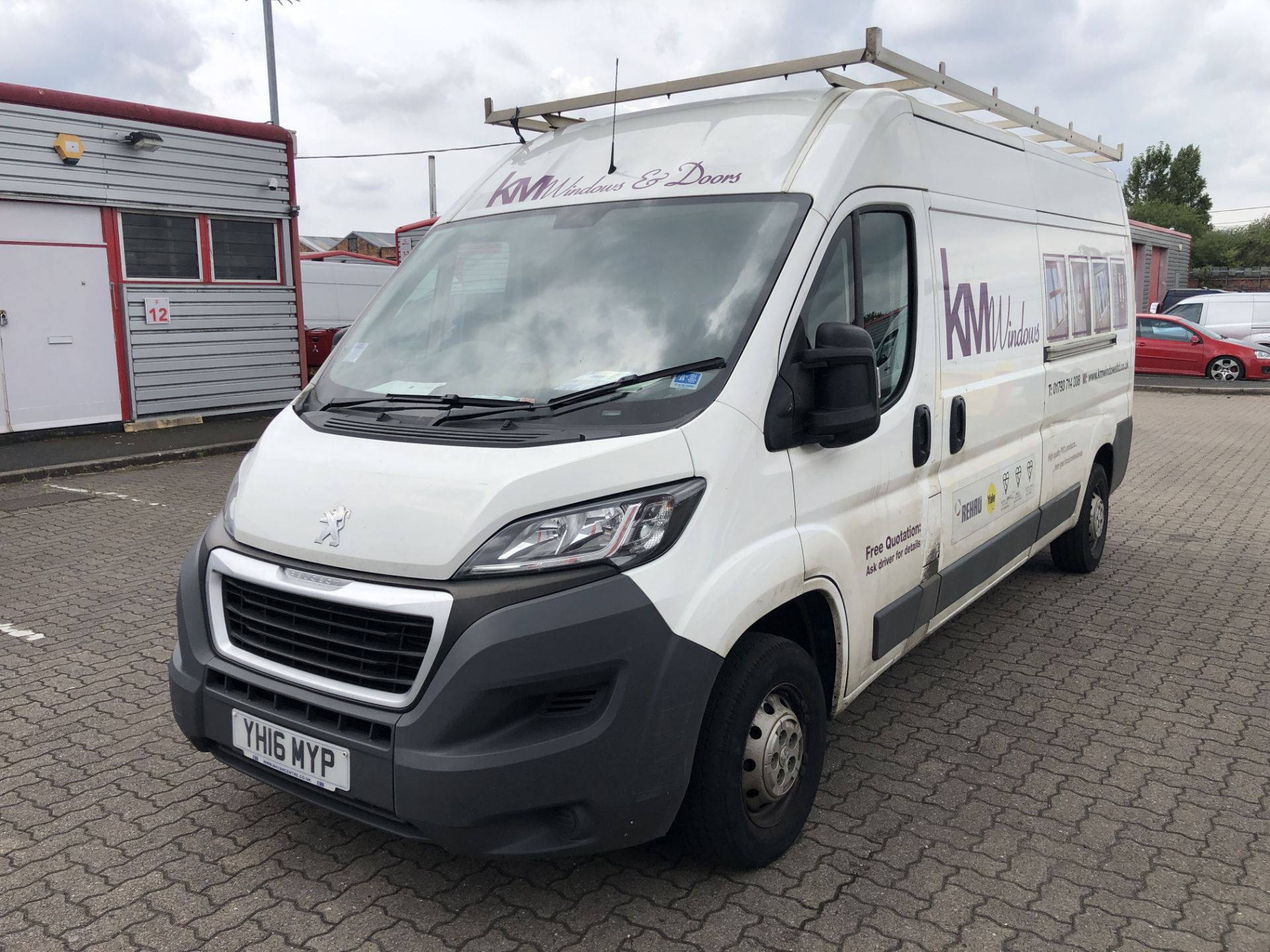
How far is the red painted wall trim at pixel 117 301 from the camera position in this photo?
1222 cm

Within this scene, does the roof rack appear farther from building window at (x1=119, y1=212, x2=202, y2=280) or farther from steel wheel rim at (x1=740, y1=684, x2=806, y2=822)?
building window at (x1=119, y1=212, x2=202, y2=280)

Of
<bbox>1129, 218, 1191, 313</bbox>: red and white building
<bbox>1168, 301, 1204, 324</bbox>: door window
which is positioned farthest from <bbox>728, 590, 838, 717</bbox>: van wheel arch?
<bbox>1129, 218, 1191, 313</bbox>: red and white building

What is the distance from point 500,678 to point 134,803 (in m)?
1.91

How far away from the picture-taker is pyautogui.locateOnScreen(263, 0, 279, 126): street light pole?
18812mm

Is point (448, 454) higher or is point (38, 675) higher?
point (448, 454)

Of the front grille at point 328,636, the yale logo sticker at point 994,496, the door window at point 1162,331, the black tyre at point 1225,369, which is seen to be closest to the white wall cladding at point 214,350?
the front grille at point 328,636

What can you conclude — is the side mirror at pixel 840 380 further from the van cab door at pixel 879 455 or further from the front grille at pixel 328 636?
the front grille at pixel 328 636

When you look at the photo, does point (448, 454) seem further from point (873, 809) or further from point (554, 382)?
point (873, 809)

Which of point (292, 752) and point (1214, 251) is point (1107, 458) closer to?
point (292, 752)

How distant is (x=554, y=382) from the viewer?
3104 millimetres

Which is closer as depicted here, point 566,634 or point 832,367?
point 566,634

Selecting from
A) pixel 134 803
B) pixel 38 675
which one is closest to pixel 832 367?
pixel 134 803

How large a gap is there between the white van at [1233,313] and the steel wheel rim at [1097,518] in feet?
58.4

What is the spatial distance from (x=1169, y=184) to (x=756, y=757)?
107 meters
